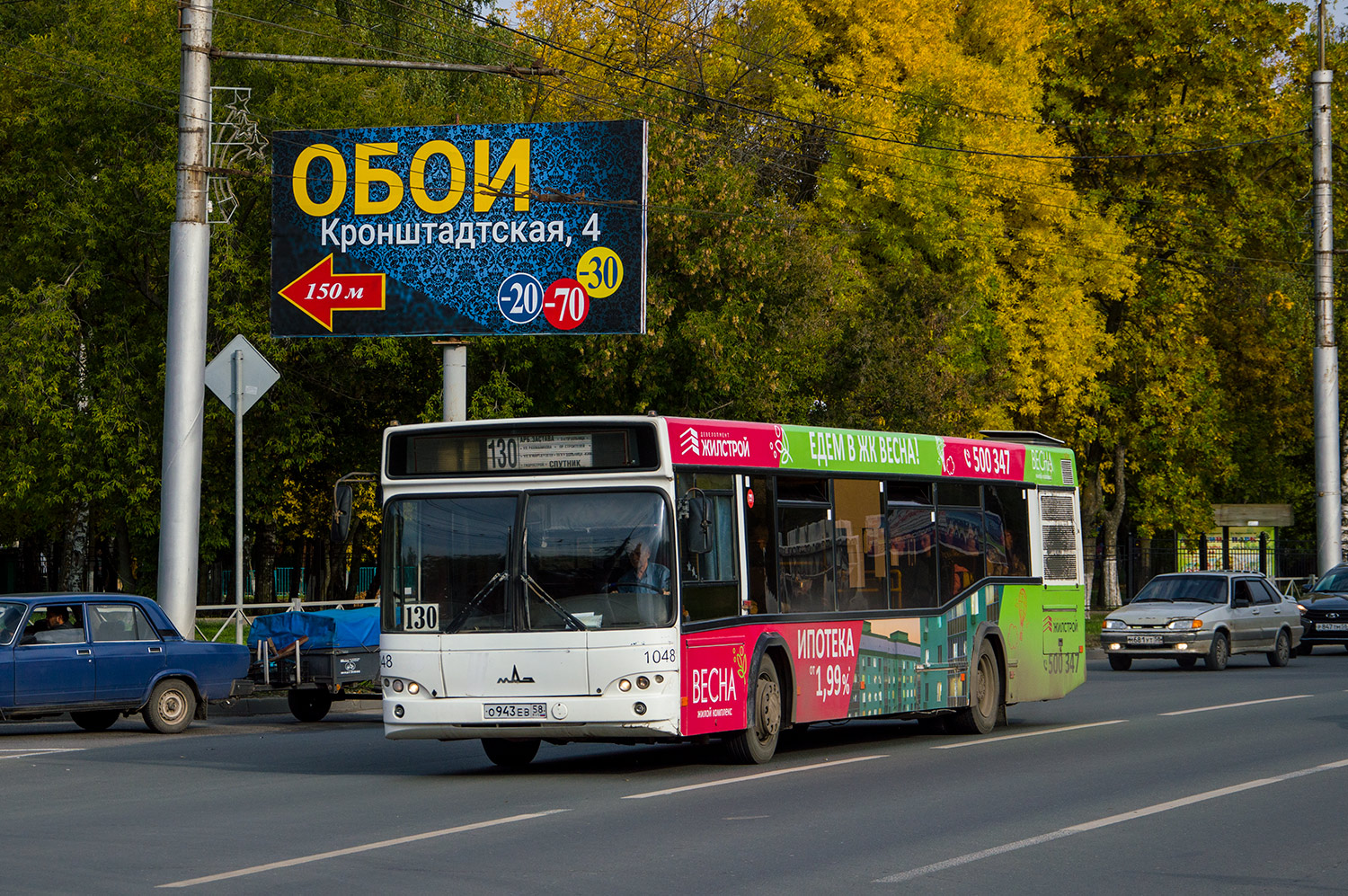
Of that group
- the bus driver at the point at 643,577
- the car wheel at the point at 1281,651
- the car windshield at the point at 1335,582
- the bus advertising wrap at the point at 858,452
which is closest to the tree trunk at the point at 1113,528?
the car windshield at the point at 1335,582

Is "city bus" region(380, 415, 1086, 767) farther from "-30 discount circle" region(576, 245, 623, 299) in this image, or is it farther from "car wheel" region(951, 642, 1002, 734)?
"-30 discount circle" region(576, 245, 623, 299)

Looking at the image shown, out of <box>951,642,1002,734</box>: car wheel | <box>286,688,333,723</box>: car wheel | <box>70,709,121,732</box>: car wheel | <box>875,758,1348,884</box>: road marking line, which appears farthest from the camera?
<box>286,688,333,723</box>: car wheel

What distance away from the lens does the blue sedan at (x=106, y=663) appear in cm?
1795

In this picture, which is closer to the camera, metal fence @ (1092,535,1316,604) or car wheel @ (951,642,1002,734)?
car wheel @ (951,642,1002,734)

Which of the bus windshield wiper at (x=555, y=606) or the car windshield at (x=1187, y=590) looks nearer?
the bus windshield wiper at (x=555, y=606)

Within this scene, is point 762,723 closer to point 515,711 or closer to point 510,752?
point 510,752

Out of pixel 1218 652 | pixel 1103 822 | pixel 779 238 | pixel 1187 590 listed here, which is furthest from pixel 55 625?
pixel 1187 590

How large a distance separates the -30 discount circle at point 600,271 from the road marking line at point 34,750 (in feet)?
33.3

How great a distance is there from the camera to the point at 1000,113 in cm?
4212

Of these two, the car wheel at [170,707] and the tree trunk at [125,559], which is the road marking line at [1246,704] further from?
the tree trunk at [125,559]

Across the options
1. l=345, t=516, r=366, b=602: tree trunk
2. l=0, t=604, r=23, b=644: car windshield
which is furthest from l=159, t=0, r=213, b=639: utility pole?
l=345, t=516, r=366, b=602: tree trunk

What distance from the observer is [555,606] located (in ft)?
45.3

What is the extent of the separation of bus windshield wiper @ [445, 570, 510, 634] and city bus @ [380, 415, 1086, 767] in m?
0.01

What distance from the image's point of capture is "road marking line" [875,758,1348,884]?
9.42m
